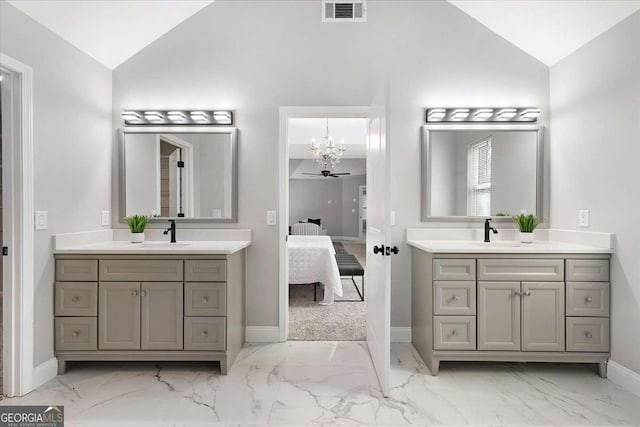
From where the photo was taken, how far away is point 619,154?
2381 mm

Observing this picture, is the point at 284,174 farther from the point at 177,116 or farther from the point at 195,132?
the point at 177,116

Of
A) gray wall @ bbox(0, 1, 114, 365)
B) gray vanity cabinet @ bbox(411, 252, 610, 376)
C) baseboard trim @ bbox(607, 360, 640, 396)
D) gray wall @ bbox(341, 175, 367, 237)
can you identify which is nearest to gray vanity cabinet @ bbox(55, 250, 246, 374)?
→ gray wall @ bbox(0, 1, 114, 365)

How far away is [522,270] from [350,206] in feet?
31.9

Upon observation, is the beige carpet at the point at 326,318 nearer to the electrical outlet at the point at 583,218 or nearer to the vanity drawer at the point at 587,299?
the vanity drawer at the point at 587,299

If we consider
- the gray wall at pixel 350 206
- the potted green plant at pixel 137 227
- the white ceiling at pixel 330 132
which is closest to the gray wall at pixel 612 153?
the potted green plant at pixel 137 227

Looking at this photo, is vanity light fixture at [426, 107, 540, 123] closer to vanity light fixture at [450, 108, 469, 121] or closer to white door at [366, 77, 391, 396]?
vanity light fixture at [450, 108, 469, 121]

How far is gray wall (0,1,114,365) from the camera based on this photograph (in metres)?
2.27

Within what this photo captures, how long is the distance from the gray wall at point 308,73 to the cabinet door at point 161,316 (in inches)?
29.6

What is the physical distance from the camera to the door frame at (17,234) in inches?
85.7

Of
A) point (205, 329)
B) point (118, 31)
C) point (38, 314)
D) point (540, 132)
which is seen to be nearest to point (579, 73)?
point (540, 132)

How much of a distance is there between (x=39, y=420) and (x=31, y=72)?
6.89 feet

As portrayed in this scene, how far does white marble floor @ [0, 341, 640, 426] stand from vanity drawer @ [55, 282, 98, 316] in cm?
45

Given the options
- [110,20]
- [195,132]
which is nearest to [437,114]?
[195,132]

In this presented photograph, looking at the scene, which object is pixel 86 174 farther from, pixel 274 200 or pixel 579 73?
pixel 579 73
